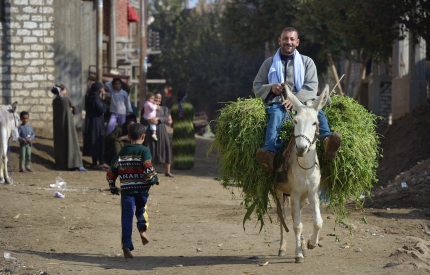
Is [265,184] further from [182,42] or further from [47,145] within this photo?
[182,42]

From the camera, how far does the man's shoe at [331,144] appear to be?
25.1 ft

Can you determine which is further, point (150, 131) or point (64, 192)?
point (150, 131)

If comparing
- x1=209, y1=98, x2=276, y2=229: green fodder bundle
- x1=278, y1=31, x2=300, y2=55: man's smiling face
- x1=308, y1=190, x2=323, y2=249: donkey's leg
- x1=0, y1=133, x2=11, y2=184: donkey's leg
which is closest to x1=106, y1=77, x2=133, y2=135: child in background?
x1=0, y1=133, x2=11, y2=184: donkey's leg

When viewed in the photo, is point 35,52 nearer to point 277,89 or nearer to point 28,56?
point 28,56

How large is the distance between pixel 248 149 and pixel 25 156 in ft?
32.8

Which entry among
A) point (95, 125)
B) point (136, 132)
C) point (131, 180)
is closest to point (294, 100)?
point (136, 132)

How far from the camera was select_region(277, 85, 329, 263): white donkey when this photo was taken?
765cm

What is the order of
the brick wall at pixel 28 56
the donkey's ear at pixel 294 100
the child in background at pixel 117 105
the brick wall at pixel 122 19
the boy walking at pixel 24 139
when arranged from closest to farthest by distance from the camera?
the donkey's ear at pixel 294 100, the boy walking at pixel 24 139, the child in background at pixel 117 105, the brick wall at pixel 28 56, the brick wall at pixel 122 19

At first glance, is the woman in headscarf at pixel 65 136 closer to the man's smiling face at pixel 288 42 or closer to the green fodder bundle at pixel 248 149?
the green fodder bundle at pixel 248 149

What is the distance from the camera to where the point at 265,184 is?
27.3ft

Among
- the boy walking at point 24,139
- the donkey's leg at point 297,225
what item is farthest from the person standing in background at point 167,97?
the donkey's leg at point 297,225

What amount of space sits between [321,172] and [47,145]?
12.4m

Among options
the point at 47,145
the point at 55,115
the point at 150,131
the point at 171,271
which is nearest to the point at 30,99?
the point at 47,145

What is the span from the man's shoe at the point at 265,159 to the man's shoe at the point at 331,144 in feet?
1.78
